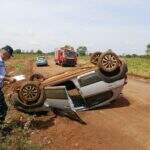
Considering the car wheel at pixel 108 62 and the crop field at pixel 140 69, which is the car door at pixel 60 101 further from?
the crop field at pixel 140 69

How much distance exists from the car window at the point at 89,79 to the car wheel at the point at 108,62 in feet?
1.02

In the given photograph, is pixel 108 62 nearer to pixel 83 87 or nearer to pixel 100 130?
pixel 83 87

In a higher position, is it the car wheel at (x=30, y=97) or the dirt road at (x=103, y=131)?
the car wheel at (x=30, y=97)

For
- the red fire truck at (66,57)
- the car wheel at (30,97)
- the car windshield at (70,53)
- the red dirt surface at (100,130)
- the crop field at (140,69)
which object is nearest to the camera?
the red dirt surface at (100,130)

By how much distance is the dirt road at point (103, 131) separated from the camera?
12.0 metres

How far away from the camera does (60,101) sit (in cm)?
1455

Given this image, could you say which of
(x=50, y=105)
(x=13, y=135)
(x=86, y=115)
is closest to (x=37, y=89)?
(x=50, y=105)

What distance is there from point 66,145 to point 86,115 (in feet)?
10.7

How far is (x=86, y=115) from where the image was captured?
15.2 m

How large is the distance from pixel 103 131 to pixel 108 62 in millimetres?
3331

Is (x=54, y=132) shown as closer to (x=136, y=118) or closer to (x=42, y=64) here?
(x=136, y=118)

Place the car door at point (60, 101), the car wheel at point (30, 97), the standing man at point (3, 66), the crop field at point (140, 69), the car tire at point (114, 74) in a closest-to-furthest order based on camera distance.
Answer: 1. the standing man at point (3, 66)
2. the car door at point (60, 101)
3. the car wheel at point (30, 97)
4. the car tire at point (114, 74)
5. the crop field at point (140, 69)

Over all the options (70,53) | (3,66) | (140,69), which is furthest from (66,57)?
(3,66)

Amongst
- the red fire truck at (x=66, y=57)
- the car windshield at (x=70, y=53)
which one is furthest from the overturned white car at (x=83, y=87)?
the car windshield at (x=70, y=53)
